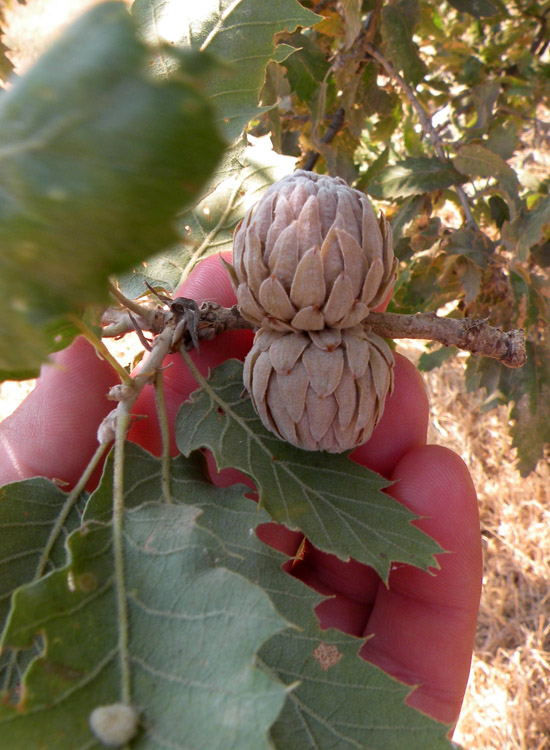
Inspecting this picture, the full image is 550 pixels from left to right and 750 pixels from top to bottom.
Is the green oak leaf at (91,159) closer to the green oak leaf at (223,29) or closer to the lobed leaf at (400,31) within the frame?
the green oak leaf at (223,29)

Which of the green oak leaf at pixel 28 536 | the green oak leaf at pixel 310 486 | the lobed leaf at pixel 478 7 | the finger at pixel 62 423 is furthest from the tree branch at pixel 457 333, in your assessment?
the lobed leaf at pixel 478 7

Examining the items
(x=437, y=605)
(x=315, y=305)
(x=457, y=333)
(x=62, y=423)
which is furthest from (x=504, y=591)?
(x=315, y=305)

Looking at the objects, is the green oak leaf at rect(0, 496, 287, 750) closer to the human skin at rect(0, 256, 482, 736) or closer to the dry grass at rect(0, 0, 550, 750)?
the human skin at rect(0, 256, 482, 736)

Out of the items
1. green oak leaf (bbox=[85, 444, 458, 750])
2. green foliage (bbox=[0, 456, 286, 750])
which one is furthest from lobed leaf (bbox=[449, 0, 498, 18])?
green foliage (bbox=[0, 456, 286, 750])

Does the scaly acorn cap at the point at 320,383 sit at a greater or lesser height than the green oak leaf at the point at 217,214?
lesser

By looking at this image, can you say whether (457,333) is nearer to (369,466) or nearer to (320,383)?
(320,383)

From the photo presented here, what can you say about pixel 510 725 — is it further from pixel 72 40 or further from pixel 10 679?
pixel 72 40
